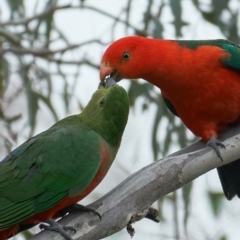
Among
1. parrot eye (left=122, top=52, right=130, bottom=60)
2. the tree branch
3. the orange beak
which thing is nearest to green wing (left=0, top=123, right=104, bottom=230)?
the tree branch

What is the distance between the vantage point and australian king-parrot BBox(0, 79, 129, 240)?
9.84 ft

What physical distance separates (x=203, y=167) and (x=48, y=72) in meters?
2.59

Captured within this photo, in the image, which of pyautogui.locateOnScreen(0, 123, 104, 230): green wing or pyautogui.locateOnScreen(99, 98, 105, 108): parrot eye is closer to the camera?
pyautogui.locateOnScreen(0, 123, 104, 230): green wing

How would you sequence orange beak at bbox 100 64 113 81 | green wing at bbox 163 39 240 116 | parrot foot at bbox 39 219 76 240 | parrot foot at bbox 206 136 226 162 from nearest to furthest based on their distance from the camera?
parrot foot at bbox 39 219 76 240
parrot foot at bbox 206 136 226 162
orange beak at bbox 100 64 113 81
green wing at bbox 163 39 240 116

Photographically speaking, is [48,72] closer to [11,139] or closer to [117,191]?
[11,139]

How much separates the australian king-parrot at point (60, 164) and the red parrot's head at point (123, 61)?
0.77 ft

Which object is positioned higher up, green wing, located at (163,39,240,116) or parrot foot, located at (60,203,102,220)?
green wing, located at (163,39,240,116)

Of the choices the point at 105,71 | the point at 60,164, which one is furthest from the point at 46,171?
the point at 105,71

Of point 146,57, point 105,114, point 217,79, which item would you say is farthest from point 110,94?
point 217,79

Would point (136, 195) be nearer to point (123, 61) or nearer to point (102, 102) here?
point (102, 102)

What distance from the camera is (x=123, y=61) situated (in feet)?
11.5

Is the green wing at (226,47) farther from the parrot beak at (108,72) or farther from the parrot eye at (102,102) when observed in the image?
the parrot eye at (102,102)

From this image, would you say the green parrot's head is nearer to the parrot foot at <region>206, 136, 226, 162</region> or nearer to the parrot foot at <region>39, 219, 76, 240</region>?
the parrot foot at <region>206, 136, 226, 162</region>

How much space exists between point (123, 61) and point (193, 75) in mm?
357
